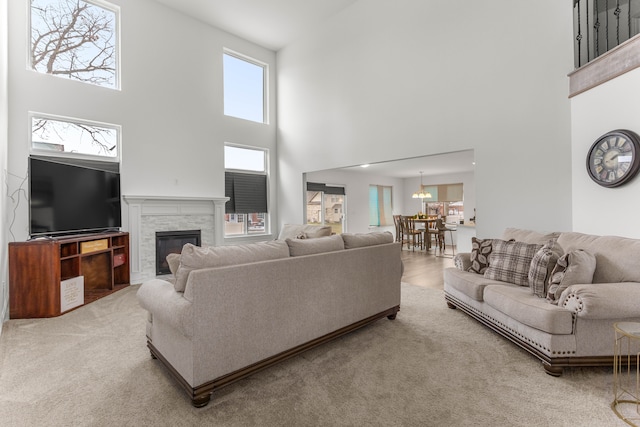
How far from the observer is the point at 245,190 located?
22.1ft

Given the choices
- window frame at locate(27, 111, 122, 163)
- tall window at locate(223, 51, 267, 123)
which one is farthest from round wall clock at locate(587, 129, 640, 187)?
window frame at locate(27, 111, 122, 163)

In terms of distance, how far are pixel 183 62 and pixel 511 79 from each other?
17.8ft

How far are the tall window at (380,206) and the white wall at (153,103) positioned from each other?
193 inches

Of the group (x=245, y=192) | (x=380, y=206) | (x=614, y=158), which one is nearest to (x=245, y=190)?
(x=245, y=192)

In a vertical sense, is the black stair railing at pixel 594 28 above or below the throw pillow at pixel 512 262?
above

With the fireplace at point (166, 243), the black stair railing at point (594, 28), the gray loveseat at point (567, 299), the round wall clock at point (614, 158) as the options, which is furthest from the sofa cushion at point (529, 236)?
the fireplace at point (166, 243)

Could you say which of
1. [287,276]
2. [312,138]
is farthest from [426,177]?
[287,276]

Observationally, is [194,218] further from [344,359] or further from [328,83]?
[344,359]

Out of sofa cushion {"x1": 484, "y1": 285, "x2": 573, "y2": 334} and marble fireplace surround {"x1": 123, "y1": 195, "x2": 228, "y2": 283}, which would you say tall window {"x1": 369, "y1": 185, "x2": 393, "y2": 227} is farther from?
sofa cushion {"x1": 484, "y1": 285, "x2": 573, "y2": 334}

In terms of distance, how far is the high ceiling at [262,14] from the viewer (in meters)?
5.47

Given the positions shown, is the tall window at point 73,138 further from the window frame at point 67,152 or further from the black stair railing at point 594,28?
the black stair railing at point 594,28

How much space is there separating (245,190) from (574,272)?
5.79 m

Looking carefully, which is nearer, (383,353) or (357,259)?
(383,353)

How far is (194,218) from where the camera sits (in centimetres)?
573
